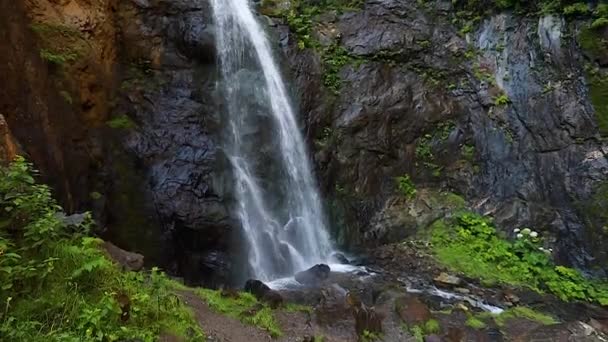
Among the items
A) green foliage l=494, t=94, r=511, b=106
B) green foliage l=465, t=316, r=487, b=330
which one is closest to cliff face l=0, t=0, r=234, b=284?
green foliage l=465, t=316, r=487, b=330

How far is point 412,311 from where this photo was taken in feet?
23.2

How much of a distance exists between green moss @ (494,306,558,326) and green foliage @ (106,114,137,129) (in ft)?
25.8

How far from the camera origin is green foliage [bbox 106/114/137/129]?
9.14 metres

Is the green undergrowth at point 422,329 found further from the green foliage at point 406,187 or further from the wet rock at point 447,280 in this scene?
the green foliage at point 406,187

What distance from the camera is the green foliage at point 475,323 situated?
7.12 m

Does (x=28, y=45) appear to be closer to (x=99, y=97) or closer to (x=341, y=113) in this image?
(x=99, y=97)

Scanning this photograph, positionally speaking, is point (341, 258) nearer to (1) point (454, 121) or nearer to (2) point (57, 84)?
(1) point (454, 121)

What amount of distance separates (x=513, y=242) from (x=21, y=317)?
10005 mm

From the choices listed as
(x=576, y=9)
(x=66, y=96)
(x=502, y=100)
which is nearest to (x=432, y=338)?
(x=66, y=96)

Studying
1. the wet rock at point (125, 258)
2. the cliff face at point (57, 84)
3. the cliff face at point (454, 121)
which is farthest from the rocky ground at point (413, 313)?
the cliff face at point (57, 84)

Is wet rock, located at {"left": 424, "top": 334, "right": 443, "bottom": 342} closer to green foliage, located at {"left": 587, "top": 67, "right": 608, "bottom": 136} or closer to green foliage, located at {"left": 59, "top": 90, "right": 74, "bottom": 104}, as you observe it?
green foliage, located at {"left": 59, "top": 90, "right": 74, "bottom": 104}

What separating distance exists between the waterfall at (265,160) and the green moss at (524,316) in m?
3.98

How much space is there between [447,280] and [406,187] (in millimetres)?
3130

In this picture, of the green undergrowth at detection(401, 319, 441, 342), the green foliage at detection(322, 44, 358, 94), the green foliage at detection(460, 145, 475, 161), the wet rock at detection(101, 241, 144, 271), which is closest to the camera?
the wet rock at detection(101, 241, 144, 271)
